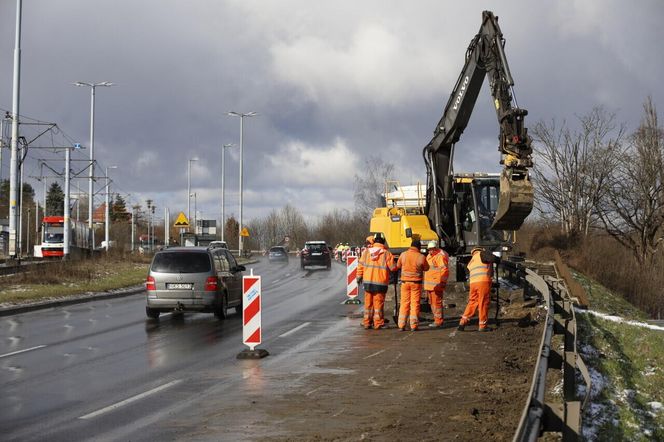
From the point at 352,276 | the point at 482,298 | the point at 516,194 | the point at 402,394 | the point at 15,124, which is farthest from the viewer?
the point at 15,124

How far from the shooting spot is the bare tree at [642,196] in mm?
41062

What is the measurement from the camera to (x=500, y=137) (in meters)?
16.6

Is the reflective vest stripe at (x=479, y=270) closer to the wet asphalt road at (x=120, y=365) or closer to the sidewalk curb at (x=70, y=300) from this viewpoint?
the wet asphalt road at (x=120, y=365)

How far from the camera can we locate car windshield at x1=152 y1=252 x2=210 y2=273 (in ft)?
61.6

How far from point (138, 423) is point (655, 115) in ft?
128

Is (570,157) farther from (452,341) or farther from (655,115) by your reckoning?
(452,341)

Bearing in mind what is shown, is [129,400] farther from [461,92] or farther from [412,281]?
[461,92]

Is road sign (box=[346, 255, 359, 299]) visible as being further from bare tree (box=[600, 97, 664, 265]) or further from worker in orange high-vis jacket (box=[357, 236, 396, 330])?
bare tree (box=[600, 97, 664, 265])

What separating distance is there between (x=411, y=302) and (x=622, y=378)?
481 cm

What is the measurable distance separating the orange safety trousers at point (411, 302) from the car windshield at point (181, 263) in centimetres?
521

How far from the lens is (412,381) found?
1022 cm

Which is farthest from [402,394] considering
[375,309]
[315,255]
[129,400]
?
[315,255]

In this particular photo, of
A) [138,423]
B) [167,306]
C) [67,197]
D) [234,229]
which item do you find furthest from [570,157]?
[234,229]

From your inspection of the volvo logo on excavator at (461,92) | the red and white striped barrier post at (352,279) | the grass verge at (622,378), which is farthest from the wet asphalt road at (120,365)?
the volvo logo on excavator at (461,92)
